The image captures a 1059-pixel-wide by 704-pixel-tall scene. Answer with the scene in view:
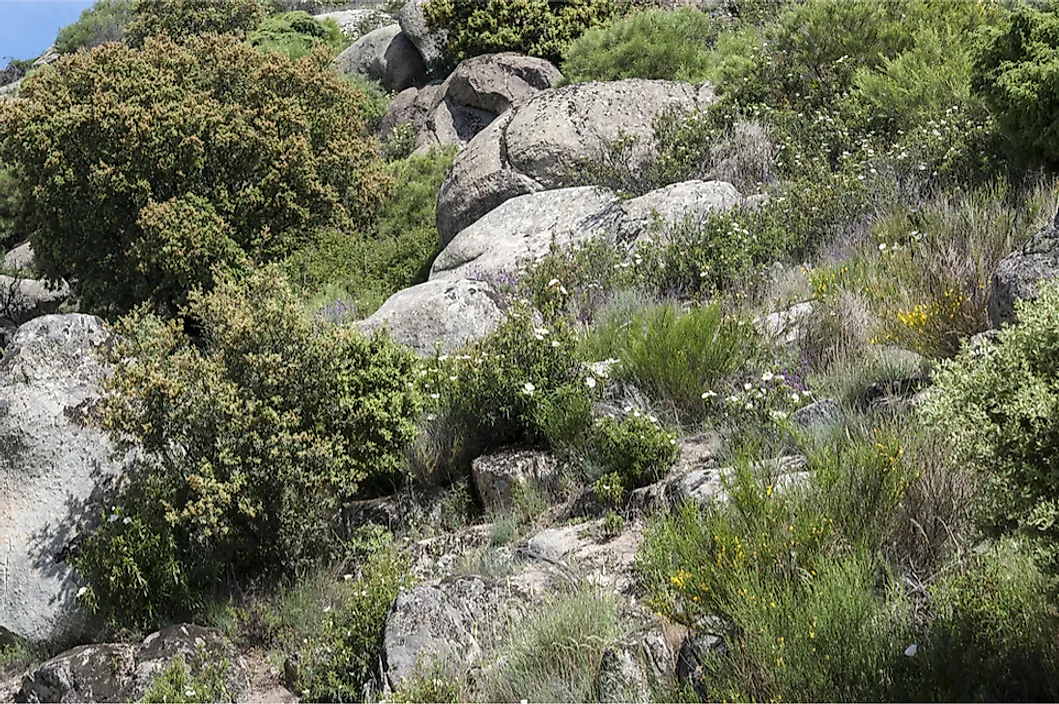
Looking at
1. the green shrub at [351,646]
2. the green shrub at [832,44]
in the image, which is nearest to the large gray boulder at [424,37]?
the green shrub at [832,44]

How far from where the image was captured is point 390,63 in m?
23.1

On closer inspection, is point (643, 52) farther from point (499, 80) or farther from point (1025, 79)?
point (1025, 79)

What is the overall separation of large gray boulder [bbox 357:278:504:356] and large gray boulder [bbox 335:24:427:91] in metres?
15.2

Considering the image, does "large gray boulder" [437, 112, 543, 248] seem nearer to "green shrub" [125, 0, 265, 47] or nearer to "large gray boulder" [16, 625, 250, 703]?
"large gray boulder" [16, 625, 250, 703]

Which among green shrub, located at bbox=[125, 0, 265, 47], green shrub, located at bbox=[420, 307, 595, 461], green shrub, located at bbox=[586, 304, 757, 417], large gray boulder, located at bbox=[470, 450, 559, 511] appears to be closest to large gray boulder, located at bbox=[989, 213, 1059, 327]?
green shrub, located at bbox=[586, 304, 757, 417]

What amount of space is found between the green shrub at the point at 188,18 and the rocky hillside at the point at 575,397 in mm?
13836

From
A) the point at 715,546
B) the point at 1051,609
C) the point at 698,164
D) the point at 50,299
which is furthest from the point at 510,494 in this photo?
the point at 50,299

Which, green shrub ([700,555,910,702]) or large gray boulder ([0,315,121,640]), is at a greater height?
large gray boulder ([0,315,121,640])

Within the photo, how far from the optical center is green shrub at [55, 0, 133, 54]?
32.6m

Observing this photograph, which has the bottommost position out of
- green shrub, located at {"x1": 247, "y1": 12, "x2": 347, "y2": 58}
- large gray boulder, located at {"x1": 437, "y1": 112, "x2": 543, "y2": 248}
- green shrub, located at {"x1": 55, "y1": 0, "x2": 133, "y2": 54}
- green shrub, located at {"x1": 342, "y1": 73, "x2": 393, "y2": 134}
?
large gray boulder, located at {"x1": 437, "y1": 112, "x2": 543, "y2": 248}

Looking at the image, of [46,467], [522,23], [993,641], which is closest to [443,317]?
[46,467]

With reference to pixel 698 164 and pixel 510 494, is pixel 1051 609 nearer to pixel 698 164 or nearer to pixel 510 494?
pixel 510 494

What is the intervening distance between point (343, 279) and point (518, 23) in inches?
382

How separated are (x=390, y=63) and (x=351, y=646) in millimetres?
19661
